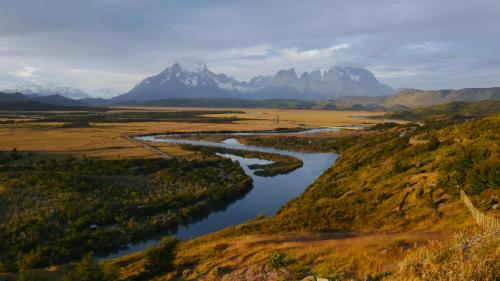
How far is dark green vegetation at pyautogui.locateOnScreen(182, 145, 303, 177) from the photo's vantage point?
71.2m

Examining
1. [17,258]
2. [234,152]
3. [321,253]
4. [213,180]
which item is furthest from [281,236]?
[234,152]

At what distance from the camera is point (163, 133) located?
137 meters

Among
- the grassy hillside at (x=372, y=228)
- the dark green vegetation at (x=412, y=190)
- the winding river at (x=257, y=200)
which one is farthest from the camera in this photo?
the winding river at (x=257, y=200)

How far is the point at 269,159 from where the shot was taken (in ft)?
280

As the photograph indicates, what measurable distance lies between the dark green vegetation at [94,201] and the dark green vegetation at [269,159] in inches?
239

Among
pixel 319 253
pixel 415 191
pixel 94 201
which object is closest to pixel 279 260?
pixel 319 253

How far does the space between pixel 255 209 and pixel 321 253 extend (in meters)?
32.6

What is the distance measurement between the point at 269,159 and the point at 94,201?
46576 mm

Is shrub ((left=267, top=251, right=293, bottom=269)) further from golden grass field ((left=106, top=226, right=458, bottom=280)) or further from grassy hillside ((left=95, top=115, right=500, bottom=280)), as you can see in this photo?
golden grass field ((left=106, top=226, right=458, bottom=280))

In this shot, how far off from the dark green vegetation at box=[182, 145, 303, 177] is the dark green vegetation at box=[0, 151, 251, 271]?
239 inches

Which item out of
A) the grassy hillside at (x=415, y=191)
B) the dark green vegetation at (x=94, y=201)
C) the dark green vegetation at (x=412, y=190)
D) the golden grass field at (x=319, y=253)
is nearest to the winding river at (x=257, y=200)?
the dark green vegetation at (x=94, y=201)

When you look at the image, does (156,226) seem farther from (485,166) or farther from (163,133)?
(163,133)

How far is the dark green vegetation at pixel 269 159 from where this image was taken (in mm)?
71188

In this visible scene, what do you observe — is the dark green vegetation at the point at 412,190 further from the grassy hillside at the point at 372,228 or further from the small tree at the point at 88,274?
the small tree at the point at 88,274
